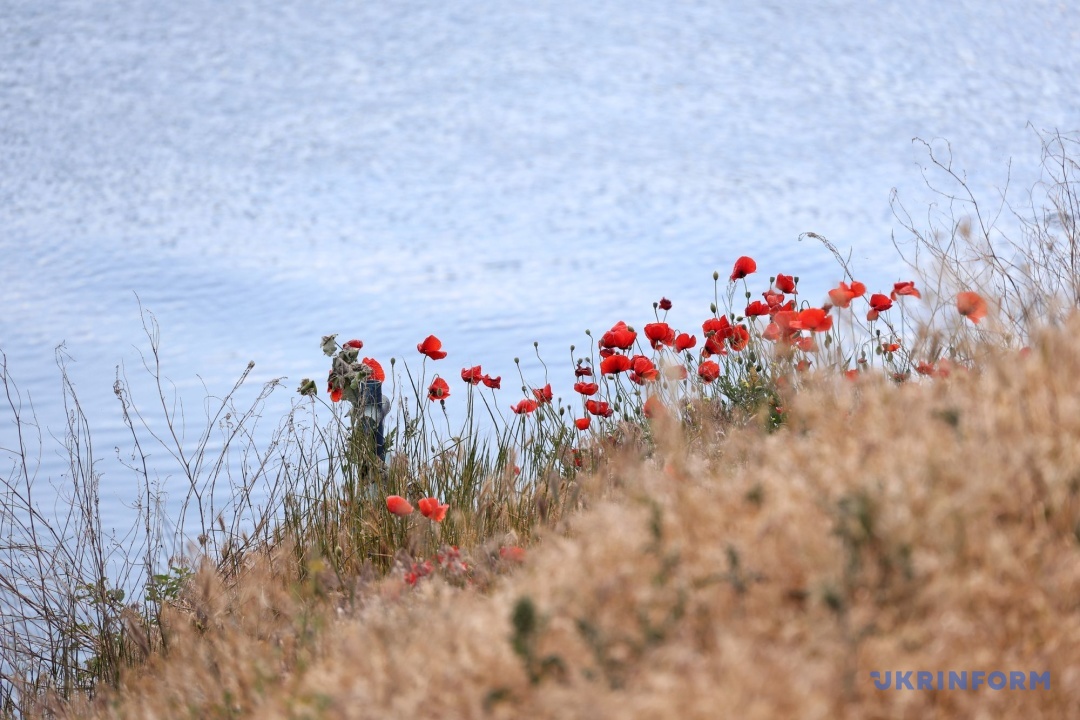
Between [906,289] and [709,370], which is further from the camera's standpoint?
[709,370]

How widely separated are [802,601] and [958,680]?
30 centimetres

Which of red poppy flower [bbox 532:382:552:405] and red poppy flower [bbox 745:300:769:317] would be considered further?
red poppy flower [bbox 532:382:552:405]

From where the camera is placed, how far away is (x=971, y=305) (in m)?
3.75

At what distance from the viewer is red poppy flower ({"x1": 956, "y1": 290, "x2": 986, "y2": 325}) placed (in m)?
3.72

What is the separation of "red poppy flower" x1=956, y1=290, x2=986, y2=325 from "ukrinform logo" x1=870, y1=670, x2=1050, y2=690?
2.20 metres

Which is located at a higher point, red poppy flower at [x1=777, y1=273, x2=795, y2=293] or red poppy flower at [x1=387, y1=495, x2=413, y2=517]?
red poppy flower at [x1=777, y1=273, x2=795, y2=293]

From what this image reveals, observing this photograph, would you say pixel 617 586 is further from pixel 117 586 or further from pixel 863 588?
pixel 117 586

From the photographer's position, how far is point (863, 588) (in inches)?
69.2

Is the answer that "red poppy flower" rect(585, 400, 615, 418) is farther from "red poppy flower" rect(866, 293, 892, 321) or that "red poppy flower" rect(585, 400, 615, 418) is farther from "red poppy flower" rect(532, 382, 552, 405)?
"red poppy flower" rect(866, 293, 892, 321)

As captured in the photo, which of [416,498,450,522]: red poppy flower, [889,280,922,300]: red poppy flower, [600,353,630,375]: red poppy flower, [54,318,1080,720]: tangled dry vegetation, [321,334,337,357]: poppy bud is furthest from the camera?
[321,334,337,357]: poppy bud

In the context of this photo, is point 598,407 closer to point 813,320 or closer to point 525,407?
point 525,407

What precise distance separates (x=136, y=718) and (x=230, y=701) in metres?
0.33

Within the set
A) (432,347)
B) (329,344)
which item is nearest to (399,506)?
(432,347)

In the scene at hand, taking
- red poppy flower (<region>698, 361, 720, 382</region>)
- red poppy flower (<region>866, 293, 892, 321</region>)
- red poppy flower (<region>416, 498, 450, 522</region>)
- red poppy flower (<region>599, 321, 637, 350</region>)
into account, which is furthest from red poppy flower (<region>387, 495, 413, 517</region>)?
red poppy flower (<region>866, 293, 892, 321</region>)
